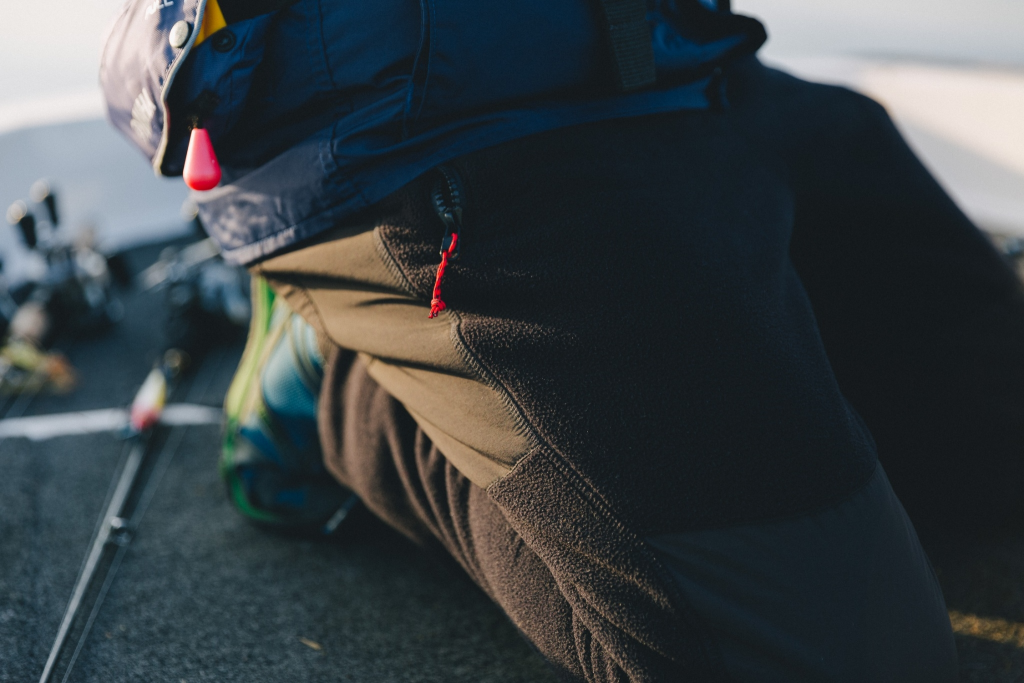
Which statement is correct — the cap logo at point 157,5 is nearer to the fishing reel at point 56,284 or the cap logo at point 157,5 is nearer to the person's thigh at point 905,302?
the person's thigh at point 905,302

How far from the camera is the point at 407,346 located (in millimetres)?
677

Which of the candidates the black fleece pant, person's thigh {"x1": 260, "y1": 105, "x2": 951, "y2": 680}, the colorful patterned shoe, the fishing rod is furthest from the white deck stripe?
person's thigh {"x1": 260, "y1": 105, "x2": 951, "y2": 680}

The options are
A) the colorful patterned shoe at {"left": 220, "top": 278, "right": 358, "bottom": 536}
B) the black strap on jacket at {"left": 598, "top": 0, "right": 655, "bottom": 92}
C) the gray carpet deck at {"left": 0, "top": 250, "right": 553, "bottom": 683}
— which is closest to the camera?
the black strap on jacket at {"left": 598, "top": 0, "right": 655, "bottom": 92}

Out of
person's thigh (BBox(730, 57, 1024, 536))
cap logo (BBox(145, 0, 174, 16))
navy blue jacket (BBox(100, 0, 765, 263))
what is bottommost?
person's thigh (BBox(730, 57, 1024, 536))

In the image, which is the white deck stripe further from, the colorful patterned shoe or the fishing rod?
the colorful patterned shoe

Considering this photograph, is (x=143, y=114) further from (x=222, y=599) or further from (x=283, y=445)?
(x=222, y=599)

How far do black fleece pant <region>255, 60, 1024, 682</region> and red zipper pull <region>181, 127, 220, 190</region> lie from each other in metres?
0.12

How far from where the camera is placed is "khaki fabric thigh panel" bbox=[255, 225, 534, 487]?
2.06 ft

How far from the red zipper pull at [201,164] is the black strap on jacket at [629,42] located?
1.35 ft

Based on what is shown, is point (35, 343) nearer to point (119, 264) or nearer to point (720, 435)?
point (119, 264)

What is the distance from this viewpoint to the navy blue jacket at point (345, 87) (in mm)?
627

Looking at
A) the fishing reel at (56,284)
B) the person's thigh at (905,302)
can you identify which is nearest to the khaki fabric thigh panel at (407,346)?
the person's thigh at (905,302)

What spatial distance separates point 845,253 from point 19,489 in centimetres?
134

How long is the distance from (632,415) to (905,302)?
1.66 feet
